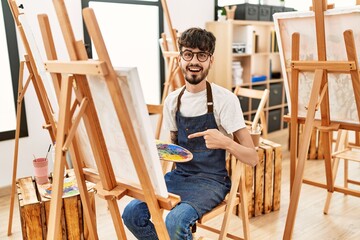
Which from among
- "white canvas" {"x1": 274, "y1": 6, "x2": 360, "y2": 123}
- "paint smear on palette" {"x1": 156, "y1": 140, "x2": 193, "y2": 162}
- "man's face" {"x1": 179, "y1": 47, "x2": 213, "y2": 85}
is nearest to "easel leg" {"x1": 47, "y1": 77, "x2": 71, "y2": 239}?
"paint smear on palette" {"x1": 156, "y1": 140, "x2": 193, "y2": 162}

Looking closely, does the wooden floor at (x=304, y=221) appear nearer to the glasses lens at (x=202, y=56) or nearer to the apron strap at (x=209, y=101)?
the apron strap at (x=209, y=101)

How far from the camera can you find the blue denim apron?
1625 millimetres

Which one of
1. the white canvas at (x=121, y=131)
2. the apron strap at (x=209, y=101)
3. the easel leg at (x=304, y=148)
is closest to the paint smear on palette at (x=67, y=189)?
the white canvas at (x=121, y=131)

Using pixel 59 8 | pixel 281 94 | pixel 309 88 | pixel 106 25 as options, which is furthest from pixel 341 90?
pixel 281 94

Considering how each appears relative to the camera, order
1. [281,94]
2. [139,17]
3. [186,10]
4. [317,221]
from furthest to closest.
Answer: [281,94], [186,10], [139,17], [317,221]

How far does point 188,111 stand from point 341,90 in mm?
812

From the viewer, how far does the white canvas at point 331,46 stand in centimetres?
168

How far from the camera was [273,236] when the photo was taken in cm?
229

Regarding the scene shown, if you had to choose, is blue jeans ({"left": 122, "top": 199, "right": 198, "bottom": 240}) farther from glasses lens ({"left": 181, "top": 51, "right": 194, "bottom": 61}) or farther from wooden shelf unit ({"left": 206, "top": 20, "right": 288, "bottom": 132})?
wooden shelf unit ({"left": 206, "top": 20, "right": 288, "bottom": 132})

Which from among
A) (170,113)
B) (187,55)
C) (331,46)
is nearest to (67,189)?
(170,113)

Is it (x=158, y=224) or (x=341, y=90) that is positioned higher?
(x=341, y=90)

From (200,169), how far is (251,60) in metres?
2.81

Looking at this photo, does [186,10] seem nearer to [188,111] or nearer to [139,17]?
[139,17]

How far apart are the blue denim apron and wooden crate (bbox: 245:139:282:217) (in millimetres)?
776
